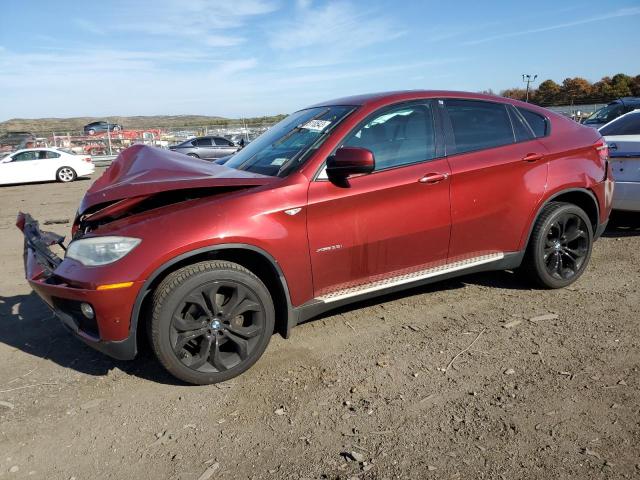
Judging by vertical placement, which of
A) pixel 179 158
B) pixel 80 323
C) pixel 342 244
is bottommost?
pixel 80 323

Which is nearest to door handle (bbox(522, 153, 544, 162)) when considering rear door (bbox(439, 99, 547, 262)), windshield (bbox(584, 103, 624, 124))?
rear door (bbox(439, 99, 547, 262))

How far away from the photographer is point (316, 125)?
372 centimetres

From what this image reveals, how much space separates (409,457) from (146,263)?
1.77 m

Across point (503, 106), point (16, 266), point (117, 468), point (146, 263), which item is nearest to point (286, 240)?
point (146, 263)

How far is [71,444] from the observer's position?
261 cm

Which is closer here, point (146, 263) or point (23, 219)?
point (146, 263)

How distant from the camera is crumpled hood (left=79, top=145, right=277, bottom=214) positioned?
3.02m

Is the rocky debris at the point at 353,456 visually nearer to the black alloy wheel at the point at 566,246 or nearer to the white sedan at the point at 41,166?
the black alloy wheel at the point at 566,246

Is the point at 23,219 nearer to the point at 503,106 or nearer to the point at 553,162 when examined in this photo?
the point at 503,106

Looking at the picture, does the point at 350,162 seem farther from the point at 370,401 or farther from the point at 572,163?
the point at 572,163

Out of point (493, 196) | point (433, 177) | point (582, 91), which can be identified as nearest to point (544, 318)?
point (493, 196)

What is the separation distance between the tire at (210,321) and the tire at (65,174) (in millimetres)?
16636

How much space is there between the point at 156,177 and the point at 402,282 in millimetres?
1894

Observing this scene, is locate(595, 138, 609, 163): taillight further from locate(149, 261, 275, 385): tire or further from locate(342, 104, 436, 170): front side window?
locate(149, 261, 275, 385): tire
